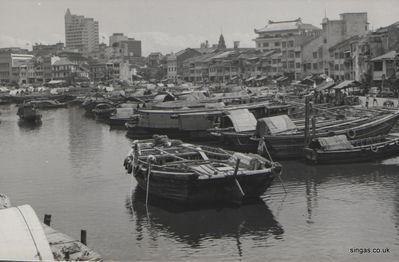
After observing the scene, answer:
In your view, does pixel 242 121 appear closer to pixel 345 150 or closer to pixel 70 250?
pixel 345 150

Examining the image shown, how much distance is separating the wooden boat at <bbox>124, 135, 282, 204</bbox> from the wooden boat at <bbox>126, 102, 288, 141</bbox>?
1550 cm

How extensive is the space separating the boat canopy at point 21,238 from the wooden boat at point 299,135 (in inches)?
687

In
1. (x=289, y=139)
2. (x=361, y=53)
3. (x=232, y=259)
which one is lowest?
(x=232, y=259)

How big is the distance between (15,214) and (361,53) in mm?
52248

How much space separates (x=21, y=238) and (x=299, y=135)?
64.9ft

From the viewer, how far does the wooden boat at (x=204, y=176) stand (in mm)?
17953

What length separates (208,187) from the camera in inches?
714

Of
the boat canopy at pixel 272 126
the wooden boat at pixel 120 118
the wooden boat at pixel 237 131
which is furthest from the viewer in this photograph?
the wooden boat at pixel 120 118

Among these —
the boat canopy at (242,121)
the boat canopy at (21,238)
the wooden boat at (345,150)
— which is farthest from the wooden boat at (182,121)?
the boat canopy at (21,238)

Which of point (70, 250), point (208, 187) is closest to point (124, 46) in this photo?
point (208, 187)

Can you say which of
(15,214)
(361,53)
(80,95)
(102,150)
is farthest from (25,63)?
(15,214)

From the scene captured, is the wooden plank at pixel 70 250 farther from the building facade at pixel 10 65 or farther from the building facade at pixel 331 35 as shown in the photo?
the building facade at pixel 10 65

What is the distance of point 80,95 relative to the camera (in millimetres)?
87938

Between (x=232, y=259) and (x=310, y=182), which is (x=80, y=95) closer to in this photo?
(x=310, y=182)
